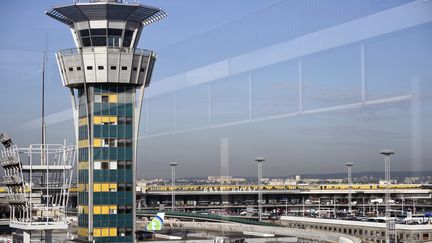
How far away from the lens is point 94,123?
507 inches

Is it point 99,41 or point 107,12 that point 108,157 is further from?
point 107,12

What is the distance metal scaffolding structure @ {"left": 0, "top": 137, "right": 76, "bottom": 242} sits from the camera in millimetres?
10859

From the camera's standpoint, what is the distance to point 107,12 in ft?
40.0

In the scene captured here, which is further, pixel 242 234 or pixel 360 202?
pixel 360 202

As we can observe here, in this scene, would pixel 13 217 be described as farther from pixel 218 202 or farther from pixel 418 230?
pixel 218 202

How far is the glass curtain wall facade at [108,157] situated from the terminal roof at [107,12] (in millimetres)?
1214

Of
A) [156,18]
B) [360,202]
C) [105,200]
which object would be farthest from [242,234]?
[360,202]

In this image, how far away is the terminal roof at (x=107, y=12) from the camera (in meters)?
11.7

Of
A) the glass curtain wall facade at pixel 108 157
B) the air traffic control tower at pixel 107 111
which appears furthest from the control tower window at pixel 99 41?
the glass curtain wall facade at pixel 108 157

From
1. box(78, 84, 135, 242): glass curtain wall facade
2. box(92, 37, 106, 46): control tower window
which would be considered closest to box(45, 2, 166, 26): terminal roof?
box(92, 37, 106, 46): control tower window

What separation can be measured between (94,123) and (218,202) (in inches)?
614

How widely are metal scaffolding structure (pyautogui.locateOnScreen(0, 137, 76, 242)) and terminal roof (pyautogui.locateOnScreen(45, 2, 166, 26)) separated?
7.01 feet

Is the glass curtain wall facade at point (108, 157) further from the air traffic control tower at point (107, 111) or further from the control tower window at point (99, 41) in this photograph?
the control tower window at point (99, 41)

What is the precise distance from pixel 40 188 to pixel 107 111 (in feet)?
7.61
